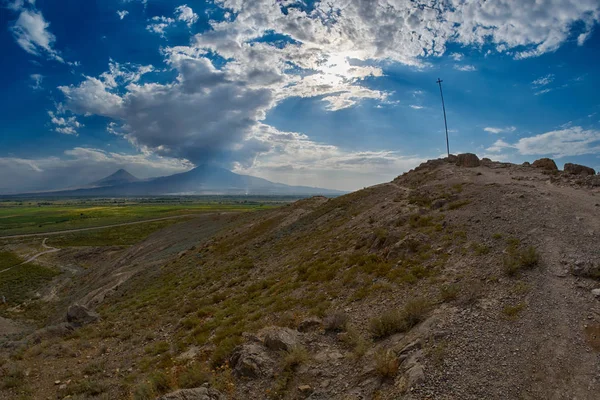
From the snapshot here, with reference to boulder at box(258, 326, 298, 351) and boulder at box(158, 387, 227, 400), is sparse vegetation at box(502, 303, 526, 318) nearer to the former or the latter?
boulder at box(258, 326, 298, 351)

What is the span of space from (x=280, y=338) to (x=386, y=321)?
12.5 ft

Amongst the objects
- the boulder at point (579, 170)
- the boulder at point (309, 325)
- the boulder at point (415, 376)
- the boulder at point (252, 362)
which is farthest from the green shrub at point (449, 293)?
the boulder at point (579, 170)

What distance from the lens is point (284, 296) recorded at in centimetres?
1697

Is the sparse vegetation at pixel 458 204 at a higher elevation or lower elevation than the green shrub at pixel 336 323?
higher

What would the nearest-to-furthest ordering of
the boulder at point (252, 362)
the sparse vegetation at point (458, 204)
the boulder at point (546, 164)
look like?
the boulder at point (252, 362) → the sparse vegetation at point (458, 204) → the boulder at point (546, 164)

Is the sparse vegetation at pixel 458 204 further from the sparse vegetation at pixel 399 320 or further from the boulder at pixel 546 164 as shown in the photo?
the boulder at pixel 546 164

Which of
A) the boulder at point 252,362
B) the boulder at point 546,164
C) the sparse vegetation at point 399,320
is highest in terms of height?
the boulder at point 546,164

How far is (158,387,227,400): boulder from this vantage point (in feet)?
26.8

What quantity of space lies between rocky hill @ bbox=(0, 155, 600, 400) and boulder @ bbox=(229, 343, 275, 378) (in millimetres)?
48

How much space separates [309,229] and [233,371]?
23761mm

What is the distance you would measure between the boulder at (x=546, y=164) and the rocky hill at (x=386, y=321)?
786cm

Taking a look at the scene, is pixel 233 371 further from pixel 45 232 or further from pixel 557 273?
pixel 45 232

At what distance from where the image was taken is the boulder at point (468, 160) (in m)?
39.6

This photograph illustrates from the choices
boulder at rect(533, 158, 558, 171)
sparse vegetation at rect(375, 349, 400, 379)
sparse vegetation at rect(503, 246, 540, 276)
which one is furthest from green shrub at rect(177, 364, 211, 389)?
boulder at rect(533, 158, 558, 171)
